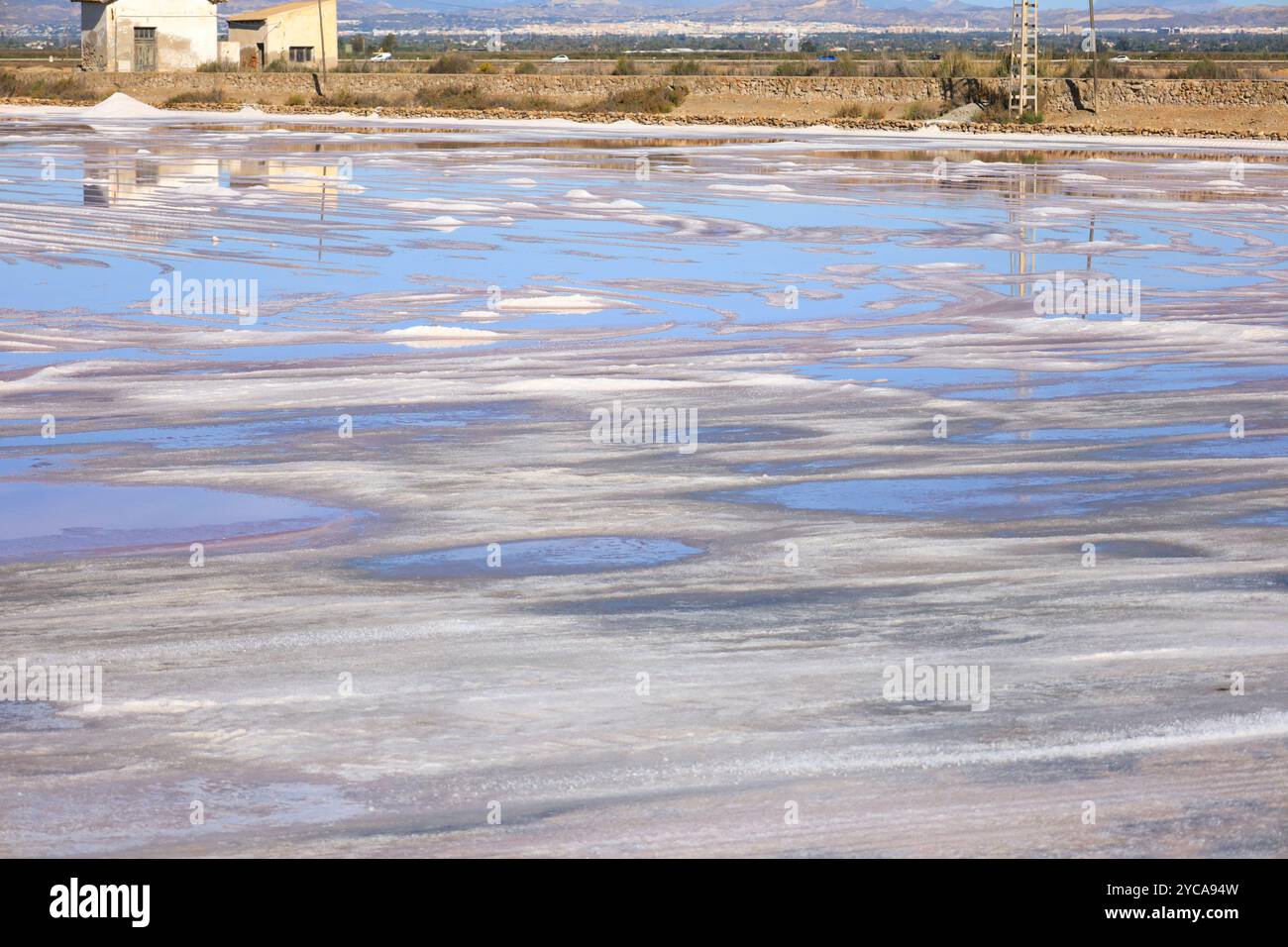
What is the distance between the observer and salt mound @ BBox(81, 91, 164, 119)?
51.8m

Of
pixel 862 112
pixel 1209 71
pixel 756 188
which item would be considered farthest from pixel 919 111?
pixel 756 188

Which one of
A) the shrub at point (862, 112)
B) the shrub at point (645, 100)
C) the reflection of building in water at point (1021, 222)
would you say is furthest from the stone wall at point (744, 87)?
the reflection of building in water at point (1021, 222)

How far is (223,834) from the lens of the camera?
490cm

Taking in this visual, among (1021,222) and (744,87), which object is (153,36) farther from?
(1021,222)

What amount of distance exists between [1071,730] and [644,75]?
5813 cm

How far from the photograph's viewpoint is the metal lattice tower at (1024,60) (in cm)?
4778

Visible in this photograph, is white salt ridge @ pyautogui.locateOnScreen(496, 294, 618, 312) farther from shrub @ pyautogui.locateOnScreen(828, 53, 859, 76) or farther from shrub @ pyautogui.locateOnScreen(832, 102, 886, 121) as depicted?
shrub @ pyautogui.locateOnScreen(828, 53, 859, 76)

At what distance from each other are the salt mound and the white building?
15990 mm

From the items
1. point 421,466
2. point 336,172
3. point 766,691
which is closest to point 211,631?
point 766,691

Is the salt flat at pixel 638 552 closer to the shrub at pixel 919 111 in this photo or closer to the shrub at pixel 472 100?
the shrub at pixel 919 111

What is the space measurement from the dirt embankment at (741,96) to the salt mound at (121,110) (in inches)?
168

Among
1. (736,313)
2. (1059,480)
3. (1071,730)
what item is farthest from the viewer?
(736,313)
